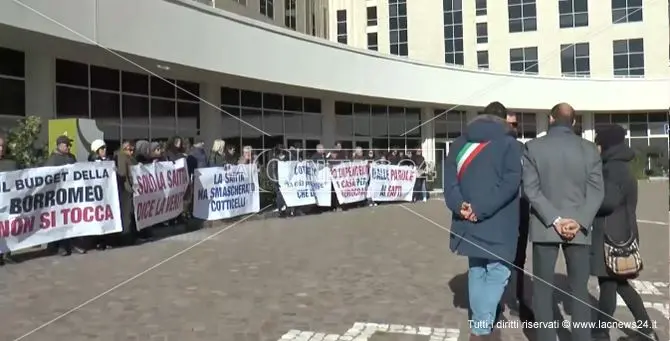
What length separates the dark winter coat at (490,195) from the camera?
4.46 metres

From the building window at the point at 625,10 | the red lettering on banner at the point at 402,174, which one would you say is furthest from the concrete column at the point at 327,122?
the building window at the point at 625,10

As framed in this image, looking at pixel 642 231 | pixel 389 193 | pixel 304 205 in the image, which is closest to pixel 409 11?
pixel 389 193

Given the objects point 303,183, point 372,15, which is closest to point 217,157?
point 303,183

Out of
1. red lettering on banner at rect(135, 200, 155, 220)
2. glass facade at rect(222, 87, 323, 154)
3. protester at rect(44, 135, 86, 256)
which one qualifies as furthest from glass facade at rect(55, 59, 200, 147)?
protester at rect(44, 135, 86, 256)

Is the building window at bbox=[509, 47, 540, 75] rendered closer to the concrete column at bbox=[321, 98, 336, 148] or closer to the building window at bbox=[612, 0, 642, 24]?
the building window at bbox=[612, 0, 642, 24]

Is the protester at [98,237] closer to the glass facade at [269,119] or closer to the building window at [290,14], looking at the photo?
the glass facade at [269,119]

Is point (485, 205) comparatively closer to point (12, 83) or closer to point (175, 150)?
point (175, 150)

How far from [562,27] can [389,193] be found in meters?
32.6

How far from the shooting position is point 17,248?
8.66 m

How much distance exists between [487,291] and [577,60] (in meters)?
45.7

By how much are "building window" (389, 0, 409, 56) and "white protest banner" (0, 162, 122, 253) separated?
43318 millimetres

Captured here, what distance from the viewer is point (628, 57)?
1761 inches

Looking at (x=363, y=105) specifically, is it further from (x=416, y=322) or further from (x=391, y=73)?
(x=416, y=322)

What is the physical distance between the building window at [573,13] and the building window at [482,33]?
5.42 metres
